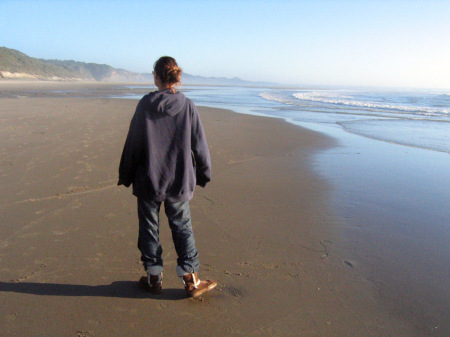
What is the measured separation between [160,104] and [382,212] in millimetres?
3226

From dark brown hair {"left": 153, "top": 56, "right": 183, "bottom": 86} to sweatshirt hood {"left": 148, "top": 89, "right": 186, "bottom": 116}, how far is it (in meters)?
0.10

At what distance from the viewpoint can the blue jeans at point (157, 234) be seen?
2.25 m

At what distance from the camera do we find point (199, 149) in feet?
7.47

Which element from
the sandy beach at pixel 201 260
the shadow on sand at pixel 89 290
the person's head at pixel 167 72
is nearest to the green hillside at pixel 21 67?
the sandy beach at pixel 201 260

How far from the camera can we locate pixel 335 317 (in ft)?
7.13

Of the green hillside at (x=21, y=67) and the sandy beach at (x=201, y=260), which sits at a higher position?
the green hillside at (x=21, y=67)

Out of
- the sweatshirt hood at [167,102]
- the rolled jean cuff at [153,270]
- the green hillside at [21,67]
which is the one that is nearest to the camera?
the sweatshirt hood at [167,102]

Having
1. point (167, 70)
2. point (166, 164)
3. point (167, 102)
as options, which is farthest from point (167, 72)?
point (166, 164)

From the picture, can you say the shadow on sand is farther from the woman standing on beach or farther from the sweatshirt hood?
the sweatshirt hood

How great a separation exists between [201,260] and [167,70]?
1.66 meters

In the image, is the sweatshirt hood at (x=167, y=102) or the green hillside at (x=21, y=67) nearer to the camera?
the sweatshirt hood at (x=167, y=102)

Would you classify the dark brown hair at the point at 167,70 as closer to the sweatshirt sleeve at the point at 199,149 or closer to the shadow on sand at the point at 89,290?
the sweatshirt sleeve at the point at 199,149

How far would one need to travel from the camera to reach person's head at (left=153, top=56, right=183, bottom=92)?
85.5 inches

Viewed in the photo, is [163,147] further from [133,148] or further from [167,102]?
[167,102]
